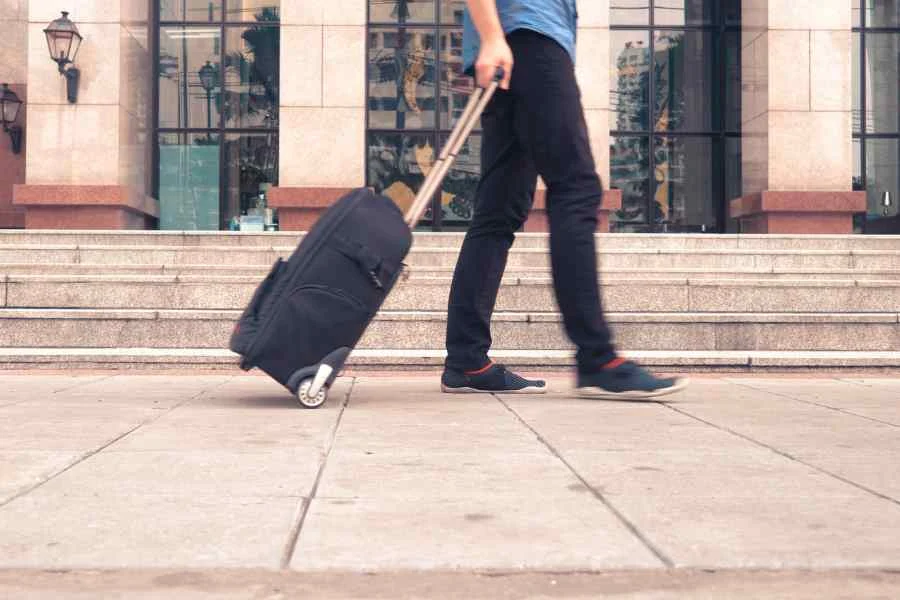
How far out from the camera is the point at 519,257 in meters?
11.3

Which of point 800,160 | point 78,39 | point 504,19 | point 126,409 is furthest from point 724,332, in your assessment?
point 78,39

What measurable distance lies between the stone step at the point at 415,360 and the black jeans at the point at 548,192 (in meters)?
1.59

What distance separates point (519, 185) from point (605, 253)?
737 centimetres

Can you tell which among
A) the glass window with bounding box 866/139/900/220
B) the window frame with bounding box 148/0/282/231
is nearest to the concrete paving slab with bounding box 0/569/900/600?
the window frame with bounding box 148/0/282/231

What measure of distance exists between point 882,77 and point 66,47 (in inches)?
582

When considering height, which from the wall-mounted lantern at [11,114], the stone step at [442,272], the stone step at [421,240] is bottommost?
the stone step at [442,272]

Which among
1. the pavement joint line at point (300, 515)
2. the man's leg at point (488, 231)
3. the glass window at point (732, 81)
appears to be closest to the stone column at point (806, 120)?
the glass window at point (732, 81)

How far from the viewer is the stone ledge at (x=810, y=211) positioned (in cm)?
1619

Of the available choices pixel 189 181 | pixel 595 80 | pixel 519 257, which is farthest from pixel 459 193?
pixel 519 257

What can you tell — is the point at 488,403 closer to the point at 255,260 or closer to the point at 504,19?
the point at 504,19

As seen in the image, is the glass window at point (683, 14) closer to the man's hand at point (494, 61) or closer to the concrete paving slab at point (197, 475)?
the man's hand at point (494, 61)

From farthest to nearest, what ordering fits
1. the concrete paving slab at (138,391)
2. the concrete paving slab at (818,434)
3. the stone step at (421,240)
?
the stone step at (421,240) < the concrete paving slab at (138,391) < the concrete paving slab at (818,434)

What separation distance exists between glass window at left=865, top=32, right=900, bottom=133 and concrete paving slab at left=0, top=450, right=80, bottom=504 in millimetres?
20294

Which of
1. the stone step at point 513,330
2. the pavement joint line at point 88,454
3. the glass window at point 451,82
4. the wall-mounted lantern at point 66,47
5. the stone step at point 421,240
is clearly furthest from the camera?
the glass window at point 451,82
